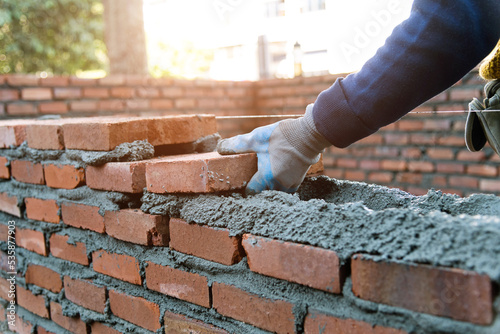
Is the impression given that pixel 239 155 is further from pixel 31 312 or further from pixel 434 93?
pixel 31 312

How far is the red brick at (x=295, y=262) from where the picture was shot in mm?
782

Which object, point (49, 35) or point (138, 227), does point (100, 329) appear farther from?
point (49, 35)

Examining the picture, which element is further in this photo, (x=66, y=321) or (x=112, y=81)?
(x=112, y=81)

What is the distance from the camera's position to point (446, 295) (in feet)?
2.10

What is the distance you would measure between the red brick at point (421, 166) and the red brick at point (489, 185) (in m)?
0.38

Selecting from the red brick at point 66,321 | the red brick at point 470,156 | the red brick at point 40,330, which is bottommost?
the red brick at point 40,330

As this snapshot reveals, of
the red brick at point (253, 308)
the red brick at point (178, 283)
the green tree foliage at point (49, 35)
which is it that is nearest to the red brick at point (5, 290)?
the red brick at point (178, 283)

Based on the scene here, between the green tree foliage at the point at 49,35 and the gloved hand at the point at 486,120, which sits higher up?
the green tree foliage at the point at 49,35

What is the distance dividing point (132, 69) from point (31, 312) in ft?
12.6

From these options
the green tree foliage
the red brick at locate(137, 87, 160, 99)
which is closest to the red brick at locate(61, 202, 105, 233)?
the red brick at locate(137, 87, 160, 99)

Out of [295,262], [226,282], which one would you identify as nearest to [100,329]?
[226,282]

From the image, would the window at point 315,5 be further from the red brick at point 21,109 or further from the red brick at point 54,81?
the red brick at point 21,109

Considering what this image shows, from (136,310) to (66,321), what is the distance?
0.42 metres

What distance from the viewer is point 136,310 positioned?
46.6 inches
